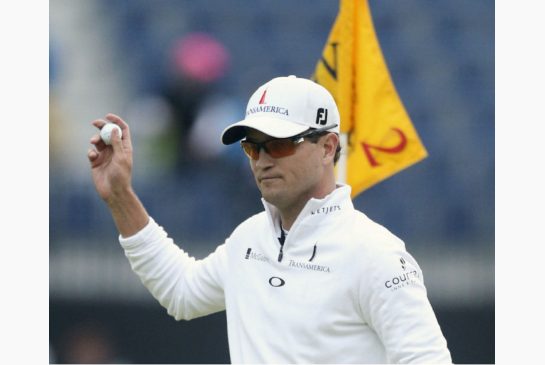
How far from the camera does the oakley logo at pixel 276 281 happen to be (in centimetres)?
274

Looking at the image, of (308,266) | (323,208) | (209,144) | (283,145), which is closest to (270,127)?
(283,145)

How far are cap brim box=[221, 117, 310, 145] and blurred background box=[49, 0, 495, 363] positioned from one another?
12.8ft

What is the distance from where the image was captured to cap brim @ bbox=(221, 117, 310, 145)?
2.69m

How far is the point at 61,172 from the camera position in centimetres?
761

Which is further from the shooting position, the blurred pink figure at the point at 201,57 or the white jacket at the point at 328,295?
the blurred pink figure at the point at 201,57

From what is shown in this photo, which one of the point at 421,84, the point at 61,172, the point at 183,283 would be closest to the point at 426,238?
the point at 421,84

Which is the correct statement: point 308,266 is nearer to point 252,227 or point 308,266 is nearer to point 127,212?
Result: point 252,227

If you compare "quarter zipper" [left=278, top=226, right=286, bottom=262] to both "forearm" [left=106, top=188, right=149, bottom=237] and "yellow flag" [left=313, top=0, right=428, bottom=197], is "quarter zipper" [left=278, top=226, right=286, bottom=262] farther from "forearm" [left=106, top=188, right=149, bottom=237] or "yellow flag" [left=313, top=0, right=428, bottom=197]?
"yellow flag" [left=313, top=0, right=428, bottom=197]

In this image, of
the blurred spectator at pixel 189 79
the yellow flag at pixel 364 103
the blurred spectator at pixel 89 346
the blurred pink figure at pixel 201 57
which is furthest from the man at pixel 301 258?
the blurred pink figure at pixel 201 57

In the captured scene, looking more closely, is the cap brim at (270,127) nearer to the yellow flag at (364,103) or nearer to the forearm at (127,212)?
the forearm at (127,212)

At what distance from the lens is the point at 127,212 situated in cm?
306

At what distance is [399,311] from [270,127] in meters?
0.61

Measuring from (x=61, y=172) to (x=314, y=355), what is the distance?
5.31m

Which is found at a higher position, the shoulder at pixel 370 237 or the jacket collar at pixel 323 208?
the jacket collar at pixel 323 208
